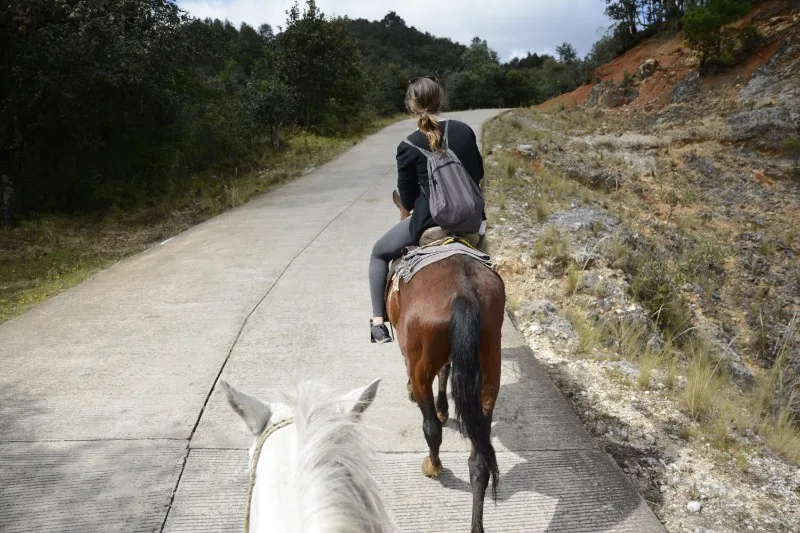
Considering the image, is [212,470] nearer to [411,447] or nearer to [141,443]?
[141,443]

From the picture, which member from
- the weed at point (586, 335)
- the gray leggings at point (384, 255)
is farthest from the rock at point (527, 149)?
the gray leggings at point (384, 255)

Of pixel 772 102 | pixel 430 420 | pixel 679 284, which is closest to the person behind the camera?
pixel 430 420

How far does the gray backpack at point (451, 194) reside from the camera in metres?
3.10

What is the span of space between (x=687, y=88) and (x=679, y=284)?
21377 millimetres

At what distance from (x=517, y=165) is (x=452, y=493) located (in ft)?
37.5

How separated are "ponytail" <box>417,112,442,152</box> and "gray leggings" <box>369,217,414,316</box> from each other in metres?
0.58

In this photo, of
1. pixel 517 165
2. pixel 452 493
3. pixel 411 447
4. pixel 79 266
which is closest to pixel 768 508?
pixel 452 493

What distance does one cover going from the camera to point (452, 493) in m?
3.18

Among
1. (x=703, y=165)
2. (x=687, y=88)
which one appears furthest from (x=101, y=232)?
(x=687, y=88)

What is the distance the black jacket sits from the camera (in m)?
3.29

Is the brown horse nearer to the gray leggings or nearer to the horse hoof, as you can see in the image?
the horse hoof

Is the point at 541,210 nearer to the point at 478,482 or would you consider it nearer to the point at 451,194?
the point at 451,194

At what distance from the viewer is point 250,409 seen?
1.74m

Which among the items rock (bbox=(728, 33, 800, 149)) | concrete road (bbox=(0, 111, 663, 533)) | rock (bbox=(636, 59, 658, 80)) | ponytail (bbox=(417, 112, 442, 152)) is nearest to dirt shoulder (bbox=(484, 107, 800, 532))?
concrete road (bbox=(0, 111, 663, 533))
